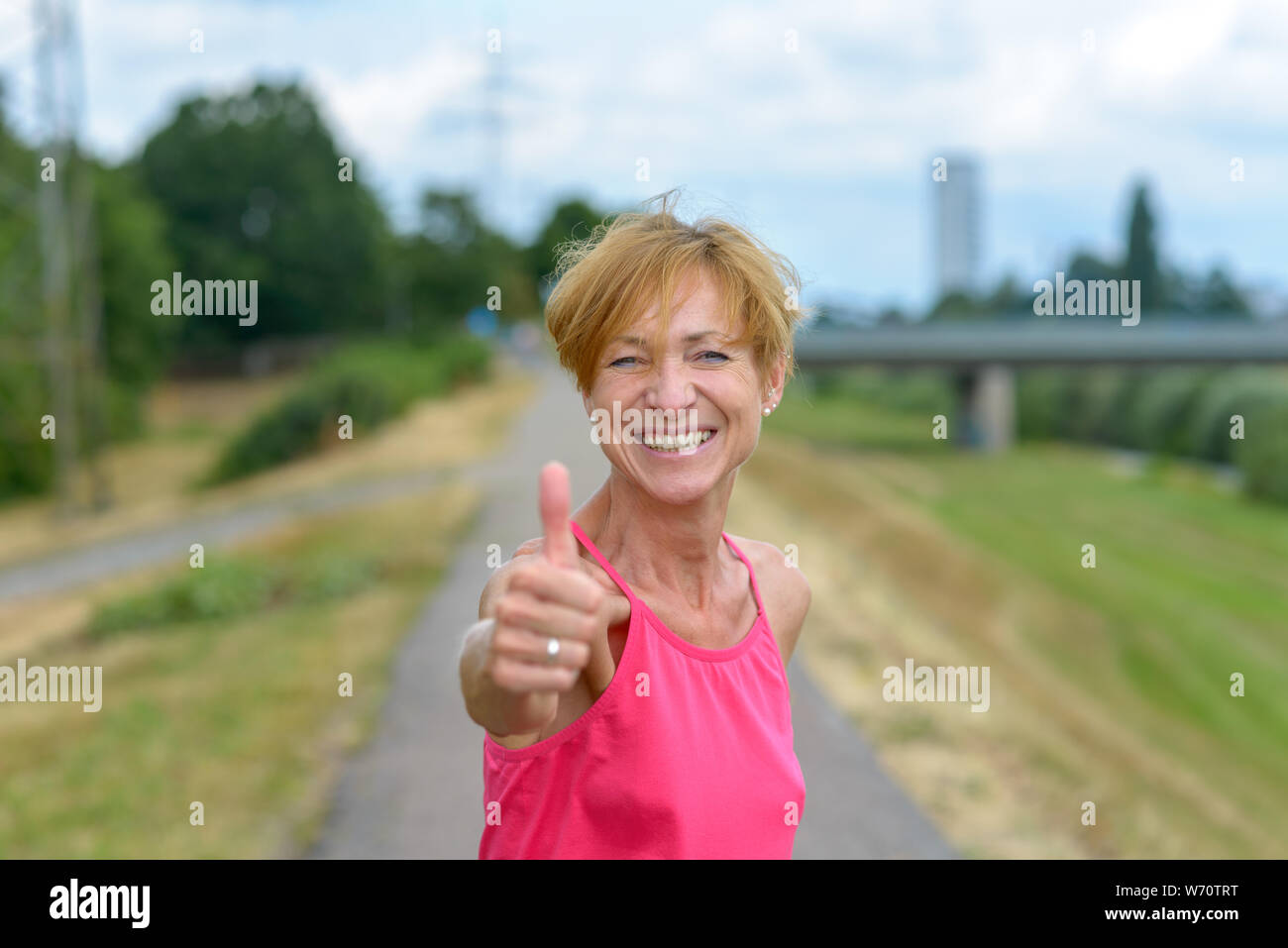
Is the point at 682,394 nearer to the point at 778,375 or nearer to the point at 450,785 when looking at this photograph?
the point at 778,375

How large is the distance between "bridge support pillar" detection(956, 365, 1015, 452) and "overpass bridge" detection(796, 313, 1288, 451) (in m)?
0.04

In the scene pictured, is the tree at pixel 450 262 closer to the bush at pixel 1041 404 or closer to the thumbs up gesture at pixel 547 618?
the bush at pixel 1041 404

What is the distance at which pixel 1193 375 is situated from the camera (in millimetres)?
48094

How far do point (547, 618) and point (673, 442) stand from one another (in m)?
0.55

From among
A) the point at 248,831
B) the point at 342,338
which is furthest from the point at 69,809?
the point at 342,338

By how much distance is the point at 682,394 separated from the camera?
2043 mm

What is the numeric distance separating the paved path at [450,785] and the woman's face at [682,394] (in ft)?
14.5

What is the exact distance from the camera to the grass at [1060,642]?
845 centimetres

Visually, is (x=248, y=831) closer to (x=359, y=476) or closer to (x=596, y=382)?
(x=596, y=382)

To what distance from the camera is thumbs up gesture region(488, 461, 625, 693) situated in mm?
1611

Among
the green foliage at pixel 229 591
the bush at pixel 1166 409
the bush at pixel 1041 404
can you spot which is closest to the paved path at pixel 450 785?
the green foliage at pixel 229 591

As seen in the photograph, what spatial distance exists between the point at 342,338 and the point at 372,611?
5149 centimetres

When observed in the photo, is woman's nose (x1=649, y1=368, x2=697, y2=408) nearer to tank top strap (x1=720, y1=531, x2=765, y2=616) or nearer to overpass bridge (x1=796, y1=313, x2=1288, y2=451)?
tank top strap (x1=720, y1=531, x2=765, y2=616)

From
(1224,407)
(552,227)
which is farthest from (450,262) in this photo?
(1224,407)
